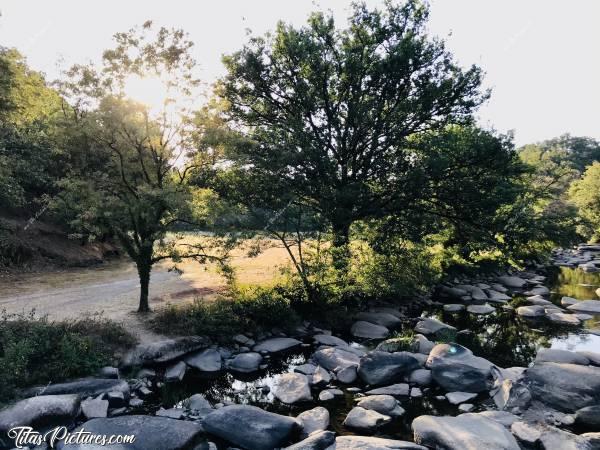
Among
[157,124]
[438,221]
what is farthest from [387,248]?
[157,124]

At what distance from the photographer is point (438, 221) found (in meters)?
20.3

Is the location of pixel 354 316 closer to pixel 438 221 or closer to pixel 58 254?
pixel 438 221

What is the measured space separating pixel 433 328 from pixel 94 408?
40.4 feet

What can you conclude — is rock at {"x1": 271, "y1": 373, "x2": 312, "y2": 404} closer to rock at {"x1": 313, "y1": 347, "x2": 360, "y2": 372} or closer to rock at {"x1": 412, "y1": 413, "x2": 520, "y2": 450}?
rock at {"x1": 313, "y1": 347, "x2": 360, "y2": 372}

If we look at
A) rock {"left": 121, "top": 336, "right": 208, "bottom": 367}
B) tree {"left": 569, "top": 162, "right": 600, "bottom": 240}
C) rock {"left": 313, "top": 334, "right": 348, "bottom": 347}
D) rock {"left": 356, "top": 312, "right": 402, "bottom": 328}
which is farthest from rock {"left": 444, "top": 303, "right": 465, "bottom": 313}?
tree {"left": 569, "top": 162, "right": 600, "bottom": 240}

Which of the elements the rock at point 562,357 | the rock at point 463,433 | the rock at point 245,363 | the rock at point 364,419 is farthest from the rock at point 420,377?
the rock at point 245,363

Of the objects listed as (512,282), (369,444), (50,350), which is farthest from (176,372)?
(512,282)

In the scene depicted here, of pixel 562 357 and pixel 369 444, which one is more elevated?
pixel 562 357

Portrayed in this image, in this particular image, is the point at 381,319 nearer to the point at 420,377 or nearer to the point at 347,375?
the point at 420,377

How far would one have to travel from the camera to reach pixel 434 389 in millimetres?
10914

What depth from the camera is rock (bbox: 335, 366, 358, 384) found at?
37.3ft

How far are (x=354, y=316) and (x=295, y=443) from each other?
9.72m

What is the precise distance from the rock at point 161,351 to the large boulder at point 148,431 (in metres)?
3.14

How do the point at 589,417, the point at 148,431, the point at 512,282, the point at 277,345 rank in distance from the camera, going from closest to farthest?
the point at 148,431
the point at 589,417
the point at 277,345
the point at 512,282
